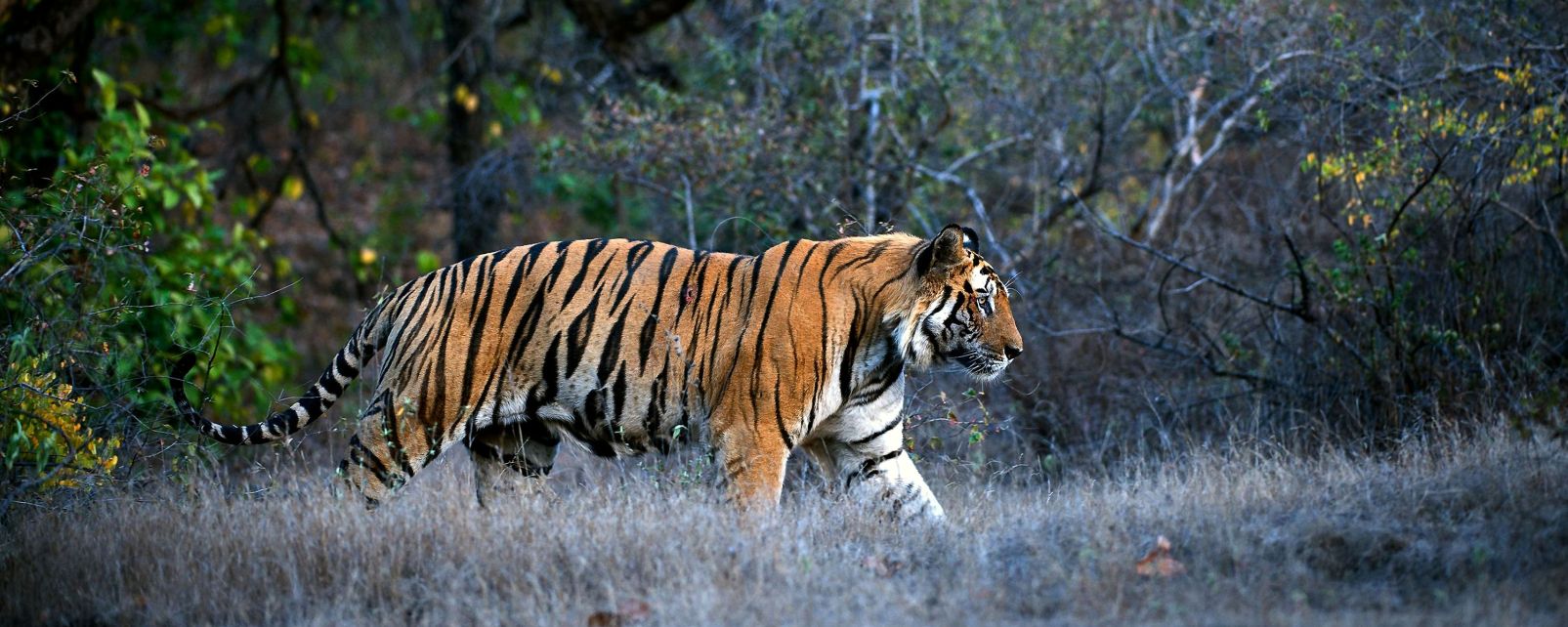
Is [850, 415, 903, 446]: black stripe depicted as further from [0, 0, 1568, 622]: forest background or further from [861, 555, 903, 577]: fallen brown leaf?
[861, 555, 903, 577]: fallen brown leaf

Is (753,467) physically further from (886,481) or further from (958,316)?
(958,316)

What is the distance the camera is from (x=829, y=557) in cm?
562

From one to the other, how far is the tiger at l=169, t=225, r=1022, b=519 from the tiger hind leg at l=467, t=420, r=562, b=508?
0.57 ft

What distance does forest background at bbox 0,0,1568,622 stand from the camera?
283 inches

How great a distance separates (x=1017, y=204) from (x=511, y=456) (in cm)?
617

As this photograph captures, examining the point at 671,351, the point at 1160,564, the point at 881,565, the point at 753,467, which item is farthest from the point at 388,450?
the point at 1160,564

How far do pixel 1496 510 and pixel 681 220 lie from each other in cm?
686

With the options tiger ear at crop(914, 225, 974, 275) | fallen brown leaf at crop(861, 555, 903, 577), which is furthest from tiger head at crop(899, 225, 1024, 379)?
fallen brown leaf at crop(861, 555, 903, 577)

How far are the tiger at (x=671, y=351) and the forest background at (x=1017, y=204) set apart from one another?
0.41m

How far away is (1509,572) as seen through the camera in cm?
487

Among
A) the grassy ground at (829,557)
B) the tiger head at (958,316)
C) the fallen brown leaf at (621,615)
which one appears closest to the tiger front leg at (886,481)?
the grassy ground at (829,557)

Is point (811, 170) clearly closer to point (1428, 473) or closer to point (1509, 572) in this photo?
point (1428, 473)

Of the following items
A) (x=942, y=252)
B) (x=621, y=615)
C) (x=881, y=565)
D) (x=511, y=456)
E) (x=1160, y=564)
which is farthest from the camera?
(x=511, y=456)

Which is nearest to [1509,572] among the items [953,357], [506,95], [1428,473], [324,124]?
[1428,473]
